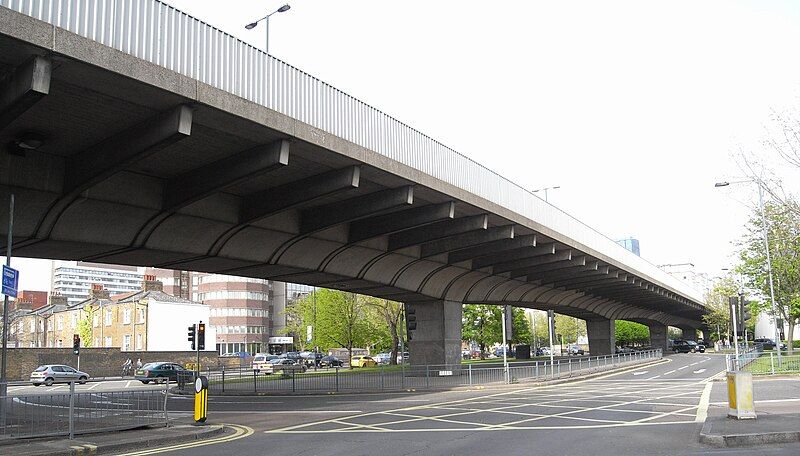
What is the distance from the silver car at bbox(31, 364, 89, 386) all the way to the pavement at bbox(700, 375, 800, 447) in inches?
1578

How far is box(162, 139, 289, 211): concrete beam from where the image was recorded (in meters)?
16.7

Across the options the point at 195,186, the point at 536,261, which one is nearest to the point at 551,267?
the point at 536,261

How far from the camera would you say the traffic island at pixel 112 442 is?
12.7 meters

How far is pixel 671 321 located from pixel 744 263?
59.2m

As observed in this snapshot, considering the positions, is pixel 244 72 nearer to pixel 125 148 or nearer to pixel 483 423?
pixel 125 148

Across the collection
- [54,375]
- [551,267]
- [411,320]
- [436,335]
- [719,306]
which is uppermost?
[551,267]

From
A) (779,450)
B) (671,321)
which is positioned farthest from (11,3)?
(671,321)

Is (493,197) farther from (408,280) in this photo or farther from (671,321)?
(671,321)

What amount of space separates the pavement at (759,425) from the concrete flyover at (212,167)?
10611 mm

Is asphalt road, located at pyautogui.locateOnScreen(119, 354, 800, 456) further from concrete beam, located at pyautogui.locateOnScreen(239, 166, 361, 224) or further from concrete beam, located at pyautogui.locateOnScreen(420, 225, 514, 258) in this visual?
concrete beam, located at pyautogui.locateOnScreen(420, 225, 514, 258)

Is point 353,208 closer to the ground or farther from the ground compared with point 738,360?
farther from the ground

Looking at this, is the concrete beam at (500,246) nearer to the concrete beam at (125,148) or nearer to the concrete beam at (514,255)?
the concrete beam at (514,255)

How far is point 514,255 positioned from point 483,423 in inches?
798

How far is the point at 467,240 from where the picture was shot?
101ft
